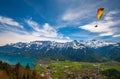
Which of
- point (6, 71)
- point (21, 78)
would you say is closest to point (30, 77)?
point (21, 78)

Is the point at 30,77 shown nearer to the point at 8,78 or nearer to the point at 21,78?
the point at 21,78

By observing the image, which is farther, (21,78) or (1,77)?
(21,78)

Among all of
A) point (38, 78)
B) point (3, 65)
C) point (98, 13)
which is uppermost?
point (98, 13)

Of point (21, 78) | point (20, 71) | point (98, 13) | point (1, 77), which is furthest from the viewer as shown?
point (20, 71)

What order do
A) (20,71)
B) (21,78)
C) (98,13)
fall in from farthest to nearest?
(20,71) → (21,78) → (98,13)

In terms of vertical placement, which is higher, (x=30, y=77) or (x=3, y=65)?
(x=3, y=65)

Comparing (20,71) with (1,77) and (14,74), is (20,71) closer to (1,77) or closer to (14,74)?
(14,74)

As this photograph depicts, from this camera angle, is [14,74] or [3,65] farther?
[3,65]

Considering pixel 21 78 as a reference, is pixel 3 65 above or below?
above

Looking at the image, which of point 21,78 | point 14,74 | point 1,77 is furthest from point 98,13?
point 14,74

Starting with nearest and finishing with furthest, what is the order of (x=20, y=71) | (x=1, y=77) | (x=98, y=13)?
(x=98, y=13) → (x=1, y=77) → (x=20, y=71)
